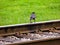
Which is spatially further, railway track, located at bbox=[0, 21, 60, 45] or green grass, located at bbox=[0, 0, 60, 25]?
green grass, located at bbox=[0, 0, 60, 25]

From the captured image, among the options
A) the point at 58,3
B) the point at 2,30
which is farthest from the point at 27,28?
the point at 58,3

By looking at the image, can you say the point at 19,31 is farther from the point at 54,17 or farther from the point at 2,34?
the point at 54,17

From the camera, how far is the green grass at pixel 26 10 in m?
11.6

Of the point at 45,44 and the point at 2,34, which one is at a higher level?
the point at 45,44

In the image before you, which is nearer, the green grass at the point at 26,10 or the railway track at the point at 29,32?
the railway track at the point at 29,32

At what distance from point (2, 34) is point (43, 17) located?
418cm

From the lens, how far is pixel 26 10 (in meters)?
12.9

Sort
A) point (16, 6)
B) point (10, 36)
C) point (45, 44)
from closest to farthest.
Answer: point (45, 44), point (10, 36), point (16, 6)

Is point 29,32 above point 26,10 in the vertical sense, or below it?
below

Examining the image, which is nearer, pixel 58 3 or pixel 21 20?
pixel 21 20

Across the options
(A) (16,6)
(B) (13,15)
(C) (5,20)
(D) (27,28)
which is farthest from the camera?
(A) (16,6)

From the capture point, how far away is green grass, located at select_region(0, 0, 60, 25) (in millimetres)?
11641

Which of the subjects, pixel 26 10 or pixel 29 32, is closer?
pixel 29 32

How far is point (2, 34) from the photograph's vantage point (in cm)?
821
